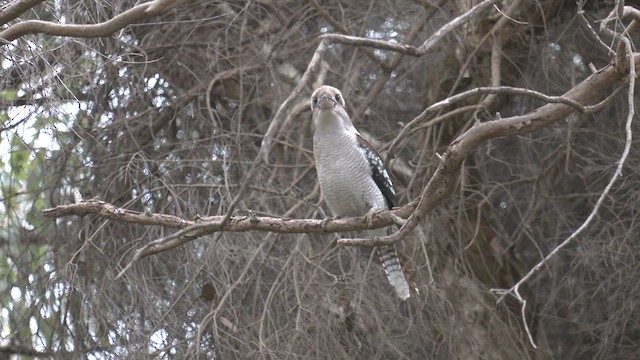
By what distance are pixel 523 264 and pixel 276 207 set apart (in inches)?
78.5

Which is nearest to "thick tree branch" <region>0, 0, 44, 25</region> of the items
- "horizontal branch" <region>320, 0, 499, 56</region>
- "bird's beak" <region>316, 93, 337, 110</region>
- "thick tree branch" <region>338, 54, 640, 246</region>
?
"horizontal branch" <region>320, 0, 499, 56</region>

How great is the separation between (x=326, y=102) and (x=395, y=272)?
92 centimetres

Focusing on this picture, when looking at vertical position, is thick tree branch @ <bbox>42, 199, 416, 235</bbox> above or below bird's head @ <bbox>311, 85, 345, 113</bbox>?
below

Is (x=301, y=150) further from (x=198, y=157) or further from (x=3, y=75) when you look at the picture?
(x=3, y=75)

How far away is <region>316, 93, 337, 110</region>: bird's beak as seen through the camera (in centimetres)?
460

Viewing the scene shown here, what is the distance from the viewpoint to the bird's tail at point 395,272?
475cm

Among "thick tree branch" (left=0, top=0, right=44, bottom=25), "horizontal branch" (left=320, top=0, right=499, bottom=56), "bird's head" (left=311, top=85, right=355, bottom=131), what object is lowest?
"bird's head" (left=311, top=85, right=355, bottom=131)

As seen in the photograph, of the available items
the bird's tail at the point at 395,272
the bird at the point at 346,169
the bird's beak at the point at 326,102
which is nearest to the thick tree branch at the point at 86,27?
the bird's beak at the point at 326,102

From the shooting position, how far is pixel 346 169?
4.75 m

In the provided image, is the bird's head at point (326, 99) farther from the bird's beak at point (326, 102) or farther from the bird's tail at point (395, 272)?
the bird's tail at point (395, 272)

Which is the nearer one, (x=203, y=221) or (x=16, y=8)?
(x=16, y=8)

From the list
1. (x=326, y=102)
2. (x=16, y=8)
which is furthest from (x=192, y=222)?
(x=326, y=102)

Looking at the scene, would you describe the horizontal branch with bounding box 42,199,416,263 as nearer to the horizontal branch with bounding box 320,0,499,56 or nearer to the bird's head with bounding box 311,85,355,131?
the horizontal branch with bounding box 320,0,499,56

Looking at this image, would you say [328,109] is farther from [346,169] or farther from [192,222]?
[192,222]
